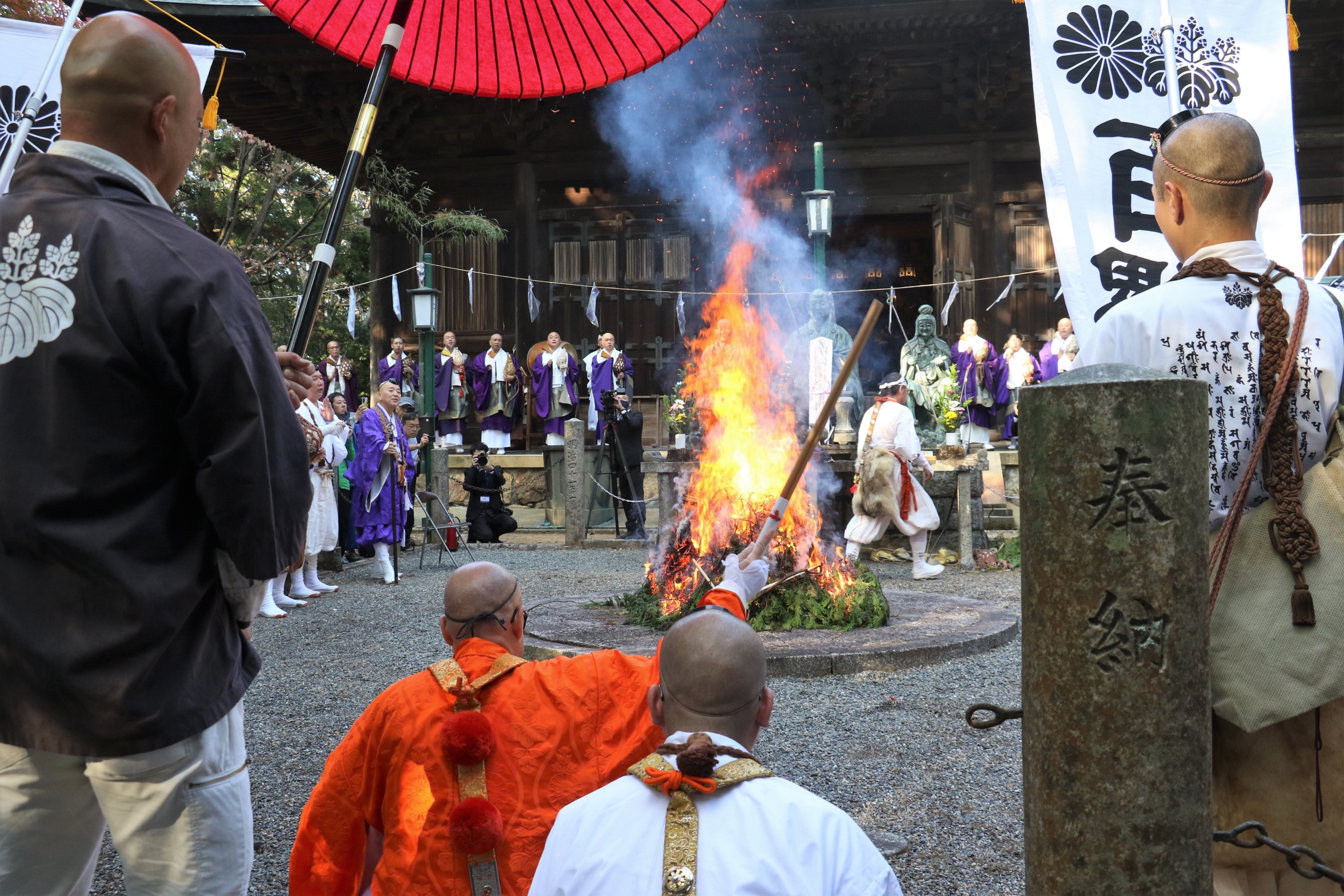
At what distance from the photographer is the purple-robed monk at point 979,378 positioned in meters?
15.2

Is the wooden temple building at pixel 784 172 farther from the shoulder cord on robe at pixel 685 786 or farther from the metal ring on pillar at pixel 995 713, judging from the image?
the shoulder cord on robe at pixel 685 786

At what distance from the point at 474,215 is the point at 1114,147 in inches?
479

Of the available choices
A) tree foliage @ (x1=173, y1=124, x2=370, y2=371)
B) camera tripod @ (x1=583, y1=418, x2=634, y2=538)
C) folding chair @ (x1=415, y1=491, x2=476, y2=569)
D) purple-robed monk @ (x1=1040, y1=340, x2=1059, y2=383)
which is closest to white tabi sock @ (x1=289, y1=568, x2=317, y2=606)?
folding chair @ (x1=415, y1=491, x2=476, y2=569)

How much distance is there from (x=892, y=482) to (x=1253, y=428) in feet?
27.1

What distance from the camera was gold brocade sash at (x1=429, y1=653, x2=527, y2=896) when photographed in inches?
90.0

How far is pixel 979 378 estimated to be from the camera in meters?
15.2

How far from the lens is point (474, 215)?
51.1ft

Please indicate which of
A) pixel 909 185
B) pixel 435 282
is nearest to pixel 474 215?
pixel 435 282

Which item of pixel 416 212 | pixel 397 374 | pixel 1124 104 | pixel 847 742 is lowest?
pixel 847 742

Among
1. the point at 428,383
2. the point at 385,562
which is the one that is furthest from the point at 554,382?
the point at 385,562

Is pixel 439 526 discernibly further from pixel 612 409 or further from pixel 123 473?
pixel 123 473

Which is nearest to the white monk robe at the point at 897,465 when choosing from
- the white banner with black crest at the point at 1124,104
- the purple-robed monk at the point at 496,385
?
the white banner with black crest at the point at 1124,104

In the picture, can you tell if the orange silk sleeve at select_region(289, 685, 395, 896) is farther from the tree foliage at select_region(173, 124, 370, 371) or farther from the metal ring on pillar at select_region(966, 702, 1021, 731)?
the tree foliage at select_region(173, 124, 370, 371)

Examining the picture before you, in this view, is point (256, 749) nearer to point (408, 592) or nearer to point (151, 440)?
point (151, 440)
